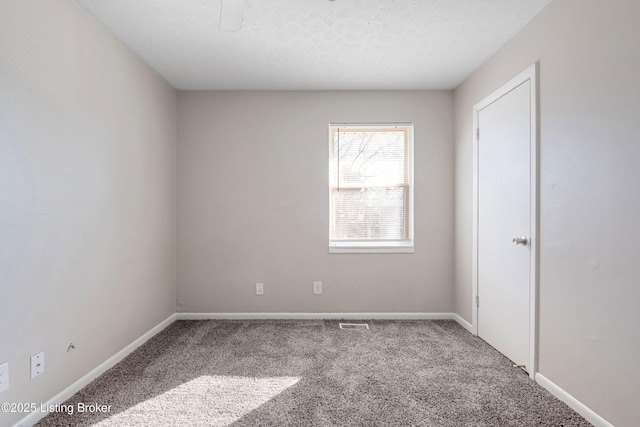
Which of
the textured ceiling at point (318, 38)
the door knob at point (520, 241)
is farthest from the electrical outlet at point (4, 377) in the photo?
the door knob at point (520, 241)

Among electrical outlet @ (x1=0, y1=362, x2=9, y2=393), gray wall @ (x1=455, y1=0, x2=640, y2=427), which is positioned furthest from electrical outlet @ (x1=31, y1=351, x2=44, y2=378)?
gray wall @ (x1=455, y1=0, x2=640, y2=427)

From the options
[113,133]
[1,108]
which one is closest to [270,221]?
[113,133]

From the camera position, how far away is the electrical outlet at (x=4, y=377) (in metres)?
1.55

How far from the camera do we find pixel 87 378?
2.13 meters

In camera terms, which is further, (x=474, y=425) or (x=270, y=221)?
(x=270, y=221)

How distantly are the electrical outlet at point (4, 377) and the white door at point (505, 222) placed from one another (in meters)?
3.01

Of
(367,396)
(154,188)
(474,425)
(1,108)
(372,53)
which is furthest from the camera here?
(154,188)

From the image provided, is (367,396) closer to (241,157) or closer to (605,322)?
(605,322)

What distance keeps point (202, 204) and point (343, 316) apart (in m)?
1.91

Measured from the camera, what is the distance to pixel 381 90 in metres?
3.49

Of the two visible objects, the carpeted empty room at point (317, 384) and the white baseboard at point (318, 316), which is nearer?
the carpeted empty room at point (317, 384)

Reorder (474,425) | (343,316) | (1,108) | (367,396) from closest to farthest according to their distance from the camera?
(1,108)
(474,425)
(367,396)
(343,316)

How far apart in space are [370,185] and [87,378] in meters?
2.86

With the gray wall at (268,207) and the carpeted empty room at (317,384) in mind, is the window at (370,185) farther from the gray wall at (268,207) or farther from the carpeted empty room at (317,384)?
the carpeted empty room at (317,384)
